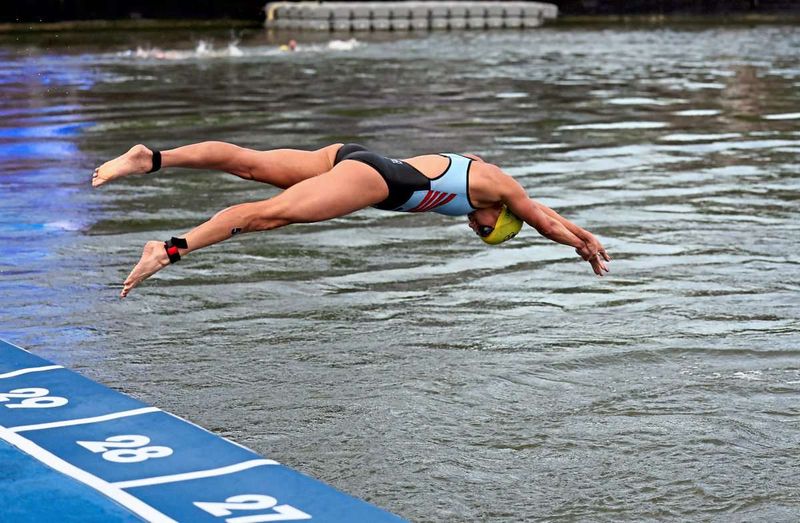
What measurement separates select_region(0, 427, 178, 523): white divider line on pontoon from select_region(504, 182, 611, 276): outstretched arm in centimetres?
312

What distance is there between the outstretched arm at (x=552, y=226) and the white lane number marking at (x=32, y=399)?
284 centimetres

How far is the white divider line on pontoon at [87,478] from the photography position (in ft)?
17.3

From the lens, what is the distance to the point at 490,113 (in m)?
21.8

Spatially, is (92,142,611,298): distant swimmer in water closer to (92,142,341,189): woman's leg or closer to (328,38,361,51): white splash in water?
(92,142,341,189): woman's leg

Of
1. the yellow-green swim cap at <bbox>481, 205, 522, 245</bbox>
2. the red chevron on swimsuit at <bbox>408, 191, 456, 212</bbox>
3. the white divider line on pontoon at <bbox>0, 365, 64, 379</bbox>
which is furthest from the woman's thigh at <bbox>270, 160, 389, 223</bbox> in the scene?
the white divider line on pontoon at <bbox>0, 365, 64, 379</bbox>

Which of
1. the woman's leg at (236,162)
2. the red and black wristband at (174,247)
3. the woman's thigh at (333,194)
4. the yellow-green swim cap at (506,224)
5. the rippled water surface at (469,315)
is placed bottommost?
the rippled water surface at (469,315)

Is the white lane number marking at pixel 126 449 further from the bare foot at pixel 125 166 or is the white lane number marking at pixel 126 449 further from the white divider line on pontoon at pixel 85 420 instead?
the bare foot at pixel 125 166

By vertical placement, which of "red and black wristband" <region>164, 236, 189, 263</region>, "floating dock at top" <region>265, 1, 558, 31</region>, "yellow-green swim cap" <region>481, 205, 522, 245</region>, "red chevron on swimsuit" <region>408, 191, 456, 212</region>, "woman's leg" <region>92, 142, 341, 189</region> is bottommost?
"yellow-green swim cap" <region>481, 205, 522, 245</region>

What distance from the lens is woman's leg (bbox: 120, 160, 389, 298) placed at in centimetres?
673

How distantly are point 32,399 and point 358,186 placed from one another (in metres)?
2.15

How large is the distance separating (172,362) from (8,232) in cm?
462

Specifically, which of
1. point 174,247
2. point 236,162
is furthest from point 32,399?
point 236,162

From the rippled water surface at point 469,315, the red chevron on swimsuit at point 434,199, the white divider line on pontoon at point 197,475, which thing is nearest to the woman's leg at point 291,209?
the red chevron on swimsuit at point 434,199

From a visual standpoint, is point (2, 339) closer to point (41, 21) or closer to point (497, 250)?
point (497, 250)
